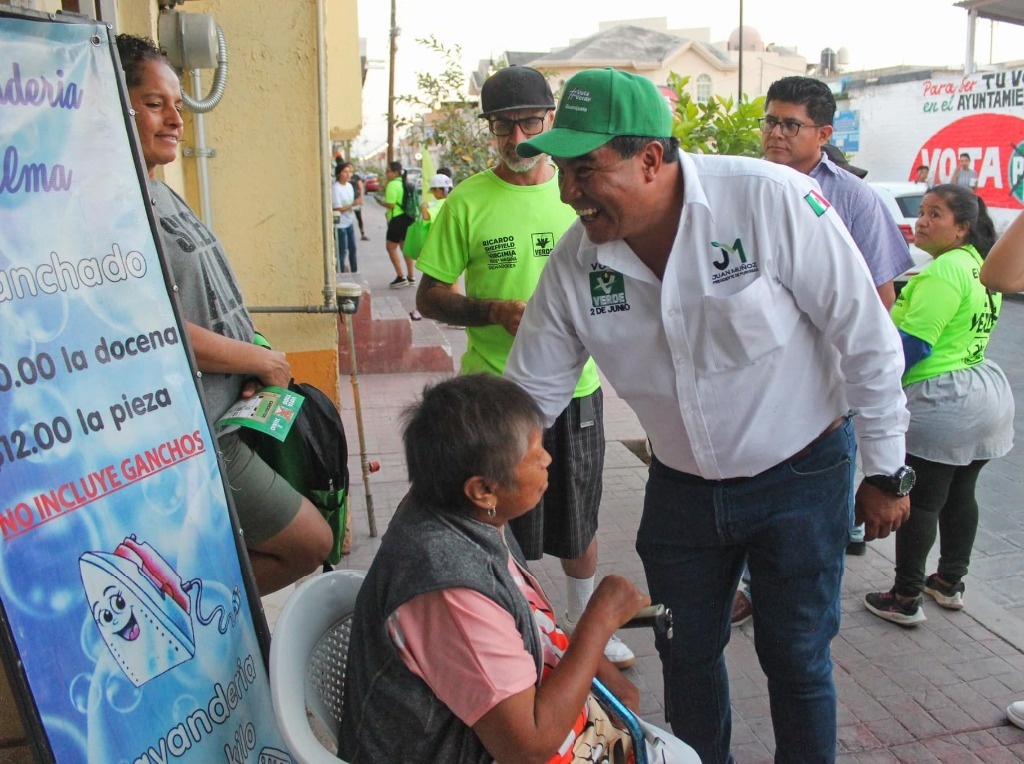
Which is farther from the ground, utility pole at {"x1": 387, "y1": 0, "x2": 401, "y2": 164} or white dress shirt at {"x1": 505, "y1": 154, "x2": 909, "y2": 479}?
utility pole at {"x1": 387, "y1": 0, "x2": 401, "y2": 164}

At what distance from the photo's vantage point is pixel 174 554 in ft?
7.00

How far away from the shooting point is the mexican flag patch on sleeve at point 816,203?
2188 millimetres

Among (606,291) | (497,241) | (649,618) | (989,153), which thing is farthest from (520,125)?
(989,153)

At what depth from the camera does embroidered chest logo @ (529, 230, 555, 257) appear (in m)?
3.37

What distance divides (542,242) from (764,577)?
4.83ft

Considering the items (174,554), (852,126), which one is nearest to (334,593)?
(174,554)

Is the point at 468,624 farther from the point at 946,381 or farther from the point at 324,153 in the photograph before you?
the point at 324,153

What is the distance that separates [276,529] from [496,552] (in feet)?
3.32

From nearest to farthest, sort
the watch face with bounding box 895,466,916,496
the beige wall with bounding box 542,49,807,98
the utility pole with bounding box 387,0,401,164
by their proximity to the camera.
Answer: the watch face with bounding box 895,466,916,496 < the utility pole with bounding box 387,0,401,164 < the beige wall with bounding box 542,49,807,98

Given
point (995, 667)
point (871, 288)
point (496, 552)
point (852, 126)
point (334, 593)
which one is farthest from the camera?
point (852, 126)

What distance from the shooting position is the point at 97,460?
1.92m

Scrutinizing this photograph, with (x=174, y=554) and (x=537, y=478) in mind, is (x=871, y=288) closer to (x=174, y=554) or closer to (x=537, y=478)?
(x=537, y=478)

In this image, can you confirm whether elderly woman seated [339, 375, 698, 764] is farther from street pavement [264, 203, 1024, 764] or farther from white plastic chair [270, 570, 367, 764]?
street pavement [264, 203, 1024, 764]

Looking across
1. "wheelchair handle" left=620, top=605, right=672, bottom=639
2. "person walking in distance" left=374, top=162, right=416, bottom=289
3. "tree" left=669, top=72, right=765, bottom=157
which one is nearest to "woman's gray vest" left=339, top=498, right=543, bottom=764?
"wheelchair handle" left=620, top=605, right=672, bottom=639
